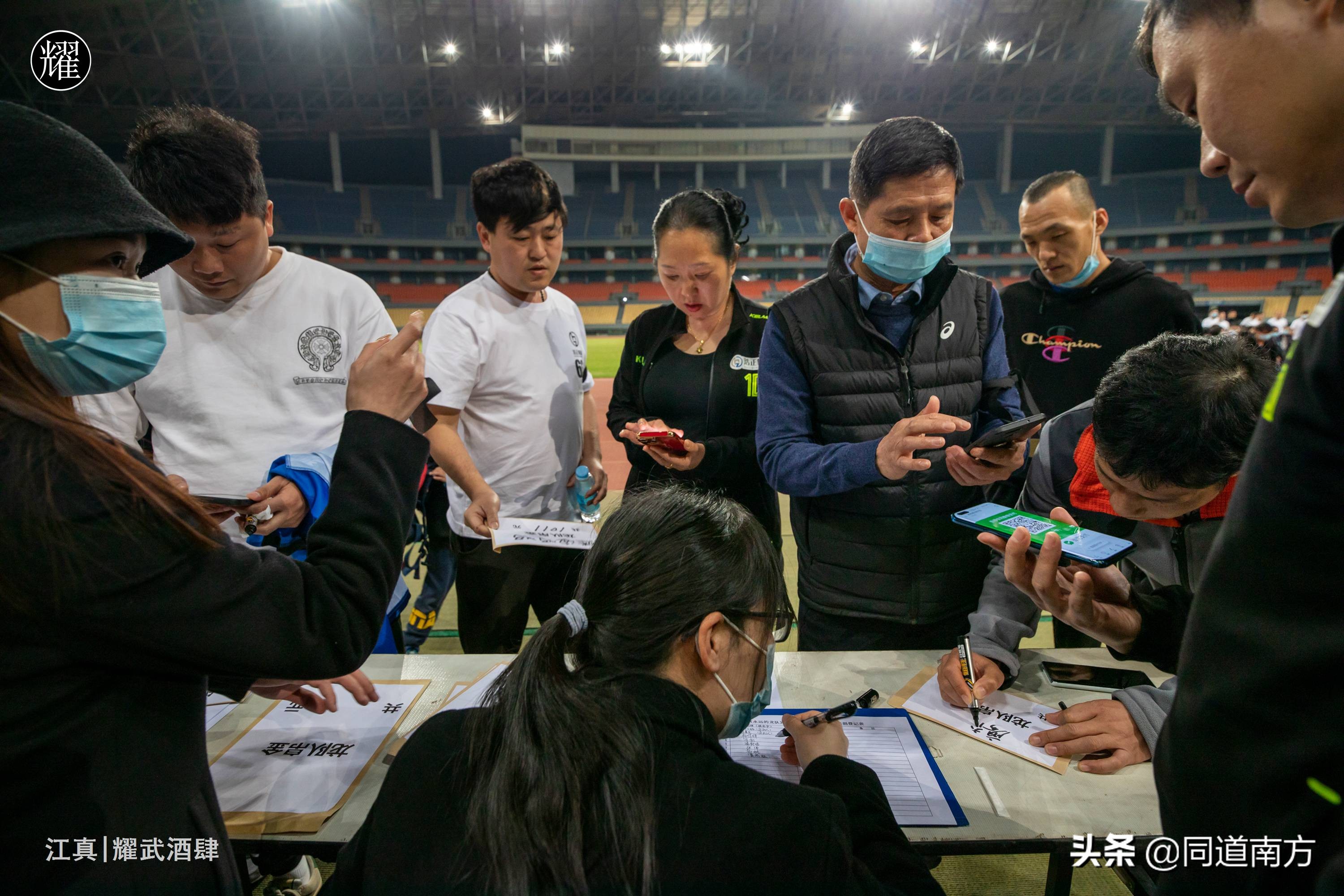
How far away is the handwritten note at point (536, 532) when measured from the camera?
7.25 ft

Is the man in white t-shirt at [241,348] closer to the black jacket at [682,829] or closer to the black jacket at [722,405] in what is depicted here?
the black jacket at [682,829]

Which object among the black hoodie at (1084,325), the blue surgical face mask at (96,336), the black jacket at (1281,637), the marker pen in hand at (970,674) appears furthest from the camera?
the black hoodie at (1084,325)

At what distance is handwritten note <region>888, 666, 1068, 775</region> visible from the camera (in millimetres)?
1494

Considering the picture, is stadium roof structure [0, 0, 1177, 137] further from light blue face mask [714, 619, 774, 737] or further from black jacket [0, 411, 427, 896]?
light blue face mask [714, 619, 774, 737]

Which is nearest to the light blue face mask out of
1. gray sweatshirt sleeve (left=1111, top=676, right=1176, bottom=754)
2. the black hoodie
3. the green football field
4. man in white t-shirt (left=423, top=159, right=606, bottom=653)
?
gray sweatshirt sleeve (left=1111, top=676, right=1176, bottom=754)

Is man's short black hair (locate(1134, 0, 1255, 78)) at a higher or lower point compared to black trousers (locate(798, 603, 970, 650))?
higher

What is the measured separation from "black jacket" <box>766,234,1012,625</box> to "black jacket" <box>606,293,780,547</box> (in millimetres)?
541

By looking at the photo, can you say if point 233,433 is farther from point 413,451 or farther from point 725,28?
point 725,28

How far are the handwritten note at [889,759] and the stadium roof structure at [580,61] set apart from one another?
23.1 meters

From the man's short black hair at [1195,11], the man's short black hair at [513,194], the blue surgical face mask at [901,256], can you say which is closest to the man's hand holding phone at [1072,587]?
the blue surgical face mask at [901,256]

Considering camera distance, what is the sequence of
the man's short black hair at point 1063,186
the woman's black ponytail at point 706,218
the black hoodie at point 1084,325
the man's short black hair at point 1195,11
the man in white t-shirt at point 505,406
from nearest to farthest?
the man's short black hair at point 1195,11 < the man in white t-shirt at point 505,406 < the woman's black ponytail at point 706,218 < the black hoodie at point 1084,325 < the man's short black hair at point 1063,186

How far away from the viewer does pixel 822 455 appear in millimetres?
1950

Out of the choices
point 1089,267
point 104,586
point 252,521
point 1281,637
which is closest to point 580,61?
point 1089,267

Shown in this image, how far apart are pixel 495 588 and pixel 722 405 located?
1.15 m
